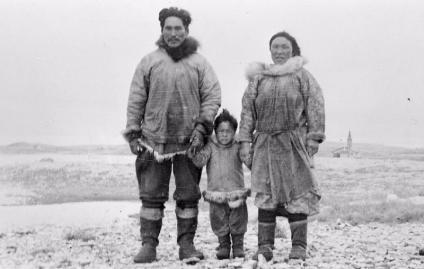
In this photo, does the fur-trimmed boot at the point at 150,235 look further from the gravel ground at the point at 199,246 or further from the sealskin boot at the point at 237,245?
the sealskin boot at the point at 237,245

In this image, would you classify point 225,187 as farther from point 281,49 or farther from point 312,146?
point 281,49

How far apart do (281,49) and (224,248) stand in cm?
194

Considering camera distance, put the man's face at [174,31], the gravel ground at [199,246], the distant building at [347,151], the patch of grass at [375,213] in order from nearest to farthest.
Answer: the gravel ground at [199,246]
the man's face at [174,31]
the patch of grass at [375,213]
the distant building at [347,151]

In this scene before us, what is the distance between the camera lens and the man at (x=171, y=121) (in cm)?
493

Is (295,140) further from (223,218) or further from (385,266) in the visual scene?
(385,266)

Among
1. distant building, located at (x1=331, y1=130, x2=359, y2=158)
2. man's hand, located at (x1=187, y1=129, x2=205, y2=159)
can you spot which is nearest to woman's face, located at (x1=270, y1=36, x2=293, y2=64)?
man's hand, located at (x1=187, y1=129, x2=205, y2=159)

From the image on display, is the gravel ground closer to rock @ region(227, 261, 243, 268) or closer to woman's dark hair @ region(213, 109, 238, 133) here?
rock @ region(227, 261, 243, 268)

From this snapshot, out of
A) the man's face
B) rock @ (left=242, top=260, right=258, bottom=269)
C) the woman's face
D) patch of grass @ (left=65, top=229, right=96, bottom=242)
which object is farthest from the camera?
patch of grass @ (left=65, top=229, right=96, bottom=242)

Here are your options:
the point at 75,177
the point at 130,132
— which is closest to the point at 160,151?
the point at 130,132

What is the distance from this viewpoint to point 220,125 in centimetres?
498

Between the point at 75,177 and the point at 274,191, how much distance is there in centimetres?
1152

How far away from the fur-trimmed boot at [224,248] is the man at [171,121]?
182 mm

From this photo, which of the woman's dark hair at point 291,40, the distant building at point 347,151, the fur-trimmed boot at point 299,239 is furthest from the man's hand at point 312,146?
the distant building at point 347,151

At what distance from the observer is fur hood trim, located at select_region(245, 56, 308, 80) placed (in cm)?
481
